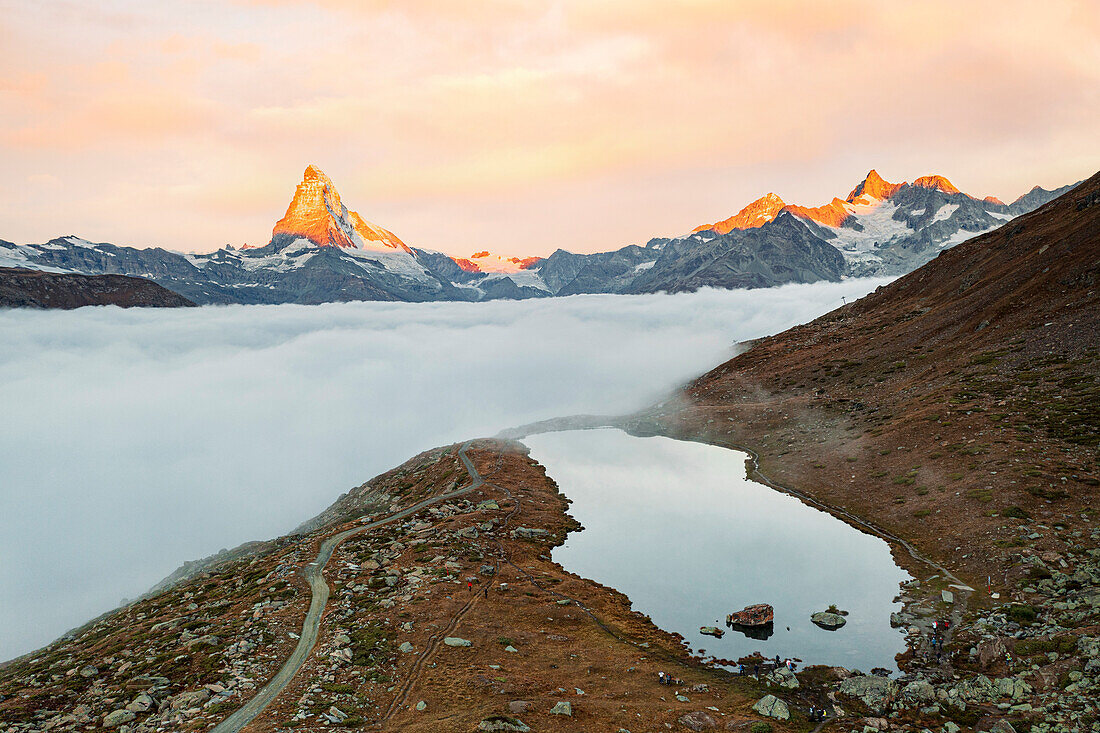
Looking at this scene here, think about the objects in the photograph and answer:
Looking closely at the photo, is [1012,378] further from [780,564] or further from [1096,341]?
[780,564]

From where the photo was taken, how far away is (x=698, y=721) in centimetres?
3819

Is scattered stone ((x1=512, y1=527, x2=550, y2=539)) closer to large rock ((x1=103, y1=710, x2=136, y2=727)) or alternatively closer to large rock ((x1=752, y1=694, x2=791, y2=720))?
large rock ((x1=752, y1=694, x2=791, y2=720))

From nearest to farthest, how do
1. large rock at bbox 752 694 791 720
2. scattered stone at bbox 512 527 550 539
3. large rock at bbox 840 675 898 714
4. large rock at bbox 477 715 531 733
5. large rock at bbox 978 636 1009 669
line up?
large rock at bbox 477 715 531 733, large rock at bbox 752 694 791 720, large rock at bbox 840 675 898 714, large rock at bbox 978 636 1009 669, scattered stone at bbox 512 527 550 539

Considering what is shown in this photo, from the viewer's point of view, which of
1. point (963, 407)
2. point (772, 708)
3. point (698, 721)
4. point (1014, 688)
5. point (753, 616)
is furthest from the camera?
point (963, 407)

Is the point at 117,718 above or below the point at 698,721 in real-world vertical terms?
above

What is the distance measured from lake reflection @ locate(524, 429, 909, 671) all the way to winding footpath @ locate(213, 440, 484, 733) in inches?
1250

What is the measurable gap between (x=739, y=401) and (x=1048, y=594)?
124 m

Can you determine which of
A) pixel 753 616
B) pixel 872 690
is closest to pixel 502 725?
pixel 872 690

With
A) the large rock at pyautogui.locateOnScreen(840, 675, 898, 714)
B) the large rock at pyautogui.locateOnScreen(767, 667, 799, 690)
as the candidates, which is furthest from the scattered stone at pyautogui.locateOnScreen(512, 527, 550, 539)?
the large rock at pyautogui.locateOnScreen(840, 675, 898, 714)

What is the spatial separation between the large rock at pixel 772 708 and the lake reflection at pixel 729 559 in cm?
916

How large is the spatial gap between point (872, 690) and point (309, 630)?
51.3m

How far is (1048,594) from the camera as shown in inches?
1917

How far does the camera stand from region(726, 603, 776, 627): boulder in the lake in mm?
Result: 54312

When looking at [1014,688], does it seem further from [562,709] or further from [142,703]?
[142,703]
